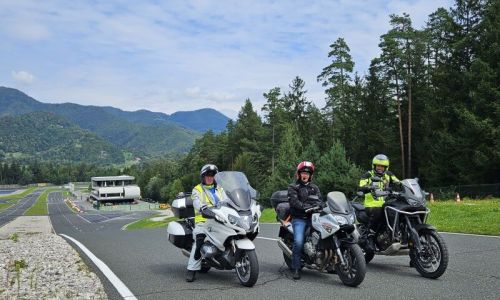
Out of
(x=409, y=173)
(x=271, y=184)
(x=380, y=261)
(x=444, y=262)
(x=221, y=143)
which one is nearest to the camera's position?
(x=444, y=262)

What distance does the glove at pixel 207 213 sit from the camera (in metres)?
7.85

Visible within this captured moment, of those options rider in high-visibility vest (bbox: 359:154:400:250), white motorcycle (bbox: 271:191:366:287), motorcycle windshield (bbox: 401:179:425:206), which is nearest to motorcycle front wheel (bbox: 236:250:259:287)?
white motorcycle (bbox: 271:191:366:287)

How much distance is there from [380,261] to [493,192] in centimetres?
2313

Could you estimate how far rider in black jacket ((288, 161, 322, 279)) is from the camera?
26.5 ft

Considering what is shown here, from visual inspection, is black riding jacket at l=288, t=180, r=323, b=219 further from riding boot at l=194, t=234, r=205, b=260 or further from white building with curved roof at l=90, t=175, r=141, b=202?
white building with curved roof at l=90, t=175, r=141, b=202

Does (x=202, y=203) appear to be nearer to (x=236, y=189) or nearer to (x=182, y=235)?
(x=236, y=189)

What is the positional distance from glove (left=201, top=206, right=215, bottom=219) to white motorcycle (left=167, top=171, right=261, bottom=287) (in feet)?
0.19

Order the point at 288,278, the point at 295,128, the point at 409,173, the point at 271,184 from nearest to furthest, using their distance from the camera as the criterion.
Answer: the point at 288,278
the point at 409,173
the point at 271,184
the point at 295,128

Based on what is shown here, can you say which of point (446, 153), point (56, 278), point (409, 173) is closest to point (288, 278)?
point (56, 278)

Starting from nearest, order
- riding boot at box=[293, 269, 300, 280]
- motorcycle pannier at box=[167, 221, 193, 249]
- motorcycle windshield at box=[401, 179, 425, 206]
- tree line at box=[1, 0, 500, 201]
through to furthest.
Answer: motorcycle windshield at box=[401, 179, 425, 206], riding boot at box=[293, 269, 300, 280], motorcycle pannier at box=[167, 221, 193, 249], tree line at box=[1, 0, 500, 201]

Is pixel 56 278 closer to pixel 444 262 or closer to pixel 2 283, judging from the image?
pixel 2 283

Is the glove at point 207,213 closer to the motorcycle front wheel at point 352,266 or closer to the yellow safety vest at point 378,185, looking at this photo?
the motorcycle front wheel at point 352,266

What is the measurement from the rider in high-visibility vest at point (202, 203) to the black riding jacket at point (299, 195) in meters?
1.17

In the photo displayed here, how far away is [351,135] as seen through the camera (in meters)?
65.4
